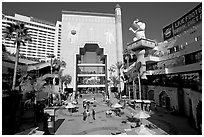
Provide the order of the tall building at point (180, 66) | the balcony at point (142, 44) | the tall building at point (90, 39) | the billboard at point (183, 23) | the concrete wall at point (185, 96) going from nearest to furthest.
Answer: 1. the concrete wall at point (185, 96)
2. the tall building at point (180, 66)
3. the billboard at point (183, 23)
4. the balcony at point (142, 44)
5. the tall building at point (90, 39)

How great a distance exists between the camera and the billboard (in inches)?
1099

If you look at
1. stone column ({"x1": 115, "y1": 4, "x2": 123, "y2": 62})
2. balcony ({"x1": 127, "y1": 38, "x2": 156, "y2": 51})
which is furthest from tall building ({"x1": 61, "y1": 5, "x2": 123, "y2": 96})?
balcony ({"x1": 127, "y1": 38, "x2": 156, "y2": 51})

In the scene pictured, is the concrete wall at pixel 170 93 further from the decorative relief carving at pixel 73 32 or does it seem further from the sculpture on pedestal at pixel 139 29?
the decorative relief carving at pixel 73 32

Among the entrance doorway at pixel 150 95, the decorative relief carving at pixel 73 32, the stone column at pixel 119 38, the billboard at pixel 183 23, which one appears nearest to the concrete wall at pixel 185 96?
the entrance doorway at pixel 150 95

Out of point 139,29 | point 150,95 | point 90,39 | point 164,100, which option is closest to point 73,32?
point 90,39

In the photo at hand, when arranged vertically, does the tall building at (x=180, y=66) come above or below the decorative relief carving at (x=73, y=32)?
below

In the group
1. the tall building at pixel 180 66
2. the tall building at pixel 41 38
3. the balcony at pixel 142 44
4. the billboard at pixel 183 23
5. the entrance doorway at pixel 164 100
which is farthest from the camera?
the tall building at pixel 41 38

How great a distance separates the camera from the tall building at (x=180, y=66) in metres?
23.0

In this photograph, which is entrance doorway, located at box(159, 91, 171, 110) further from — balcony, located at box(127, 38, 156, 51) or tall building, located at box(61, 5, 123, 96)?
tall building, located at box(61, 5, 123, 96)

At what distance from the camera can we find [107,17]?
68.3 meters

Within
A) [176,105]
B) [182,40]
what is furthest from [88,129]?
[182,40]

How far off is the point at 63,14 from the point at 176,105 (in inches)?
2307

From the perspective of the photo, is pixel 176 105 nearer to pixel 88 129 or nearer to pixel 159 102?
pixel 159 102

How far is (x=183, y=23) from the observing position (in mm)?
32156
